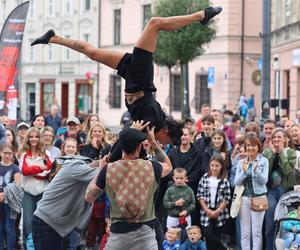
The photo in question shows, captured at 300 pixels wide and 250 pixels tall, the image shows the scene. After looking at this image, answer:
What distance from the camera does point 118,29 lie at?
165 feet

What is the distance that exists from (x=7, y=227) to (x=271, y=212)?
3.81 m

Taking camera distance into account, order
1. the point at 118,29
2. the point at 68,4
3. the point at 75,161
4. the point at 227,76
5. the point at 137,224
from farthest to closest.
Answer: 1. the point at 68,4
2. the point at 118,29
3. the point at 227,76
4. the point at 75,161
5. the point at 137,224

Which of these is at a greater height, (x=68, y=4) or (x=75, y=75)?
(x=68, y=4)

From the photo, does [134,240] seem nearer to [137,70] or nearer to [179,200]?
[137,70]

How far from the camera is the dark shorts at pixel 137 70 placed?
750 centimetres

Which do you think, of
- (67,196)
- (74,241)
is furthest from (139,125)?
(74,241)

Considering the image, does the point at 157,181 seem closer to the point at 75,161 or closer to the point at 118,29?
the point at 75,161

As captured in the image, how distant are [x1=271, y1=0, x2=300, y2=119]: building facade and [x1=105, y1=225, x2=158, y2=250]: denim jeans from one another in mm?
22738

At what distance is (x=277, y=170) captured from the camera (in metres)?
11.7

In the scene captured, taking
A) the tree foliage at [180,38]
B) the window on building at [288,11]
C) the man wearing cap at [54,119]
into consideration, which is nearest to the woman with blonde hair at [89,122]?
the man wearing cap at [54,119]

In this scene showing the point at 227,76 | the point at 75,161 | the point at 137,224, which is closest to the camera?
the point at 137,224

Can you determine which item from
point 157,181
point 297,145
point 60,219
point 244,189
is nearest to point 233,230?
point 244,189

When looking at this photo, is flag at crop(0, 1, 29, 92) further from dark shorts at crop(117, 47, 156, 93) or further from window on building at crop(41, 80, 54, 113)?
window on building at crop(41, 80, 54, 113)

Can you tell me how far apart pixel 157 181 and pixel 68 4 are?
158 feet
